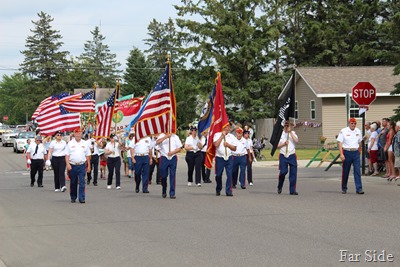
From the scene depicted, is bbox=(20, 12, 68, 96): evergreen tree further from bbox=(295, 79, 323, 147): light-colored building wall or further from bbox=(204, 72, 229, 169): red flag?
bbox=(204, 72, 229, 169): red flag

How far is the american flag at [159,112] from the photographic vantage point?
1855 centimetres

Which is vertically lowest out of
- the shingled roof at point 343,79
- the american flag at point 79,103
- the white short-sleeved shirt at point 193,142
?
the white short-sleeved shirt at point 193,142

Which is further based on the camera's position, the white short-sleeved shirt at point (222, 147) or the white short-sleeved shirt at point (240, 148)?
the white short-sleeved shirt at point (240, 148)

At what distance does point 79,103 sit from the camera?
2709cm

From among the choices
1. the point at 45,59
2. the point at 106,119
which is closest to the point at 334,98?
the point at 106,119

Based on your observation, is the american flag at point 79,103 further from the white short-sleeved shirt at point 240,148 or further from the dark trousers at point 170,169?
the dark trousers at point 170,169

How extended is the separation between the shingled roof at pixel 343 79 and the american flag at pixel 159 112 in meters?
27.3

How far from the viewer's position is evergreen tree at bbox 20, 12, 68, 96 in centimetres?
10081

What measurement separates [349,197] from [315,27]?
154ft

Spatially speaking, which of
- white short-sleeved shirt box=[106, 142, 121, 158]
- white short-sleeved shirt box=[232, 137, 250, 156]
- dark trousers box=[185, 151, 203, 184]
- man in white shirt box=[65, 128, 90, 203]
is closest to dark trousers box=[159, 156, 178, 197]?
man in white shirt box=[65, 128, 90, 203]

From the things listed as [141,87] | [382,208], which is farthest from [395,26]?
[141,87]

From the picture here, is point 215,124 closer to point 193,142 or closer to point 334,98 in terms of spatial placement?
point 193,142

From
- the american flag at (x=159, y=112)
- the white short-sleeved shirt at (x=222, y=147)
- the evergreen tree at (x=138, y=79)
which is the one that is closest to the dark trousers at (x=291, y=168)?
the white short-sleeved shirt at (x=222, y=147)

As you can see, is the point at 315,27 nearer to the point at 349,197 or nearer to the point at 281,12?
the point at 281,12
